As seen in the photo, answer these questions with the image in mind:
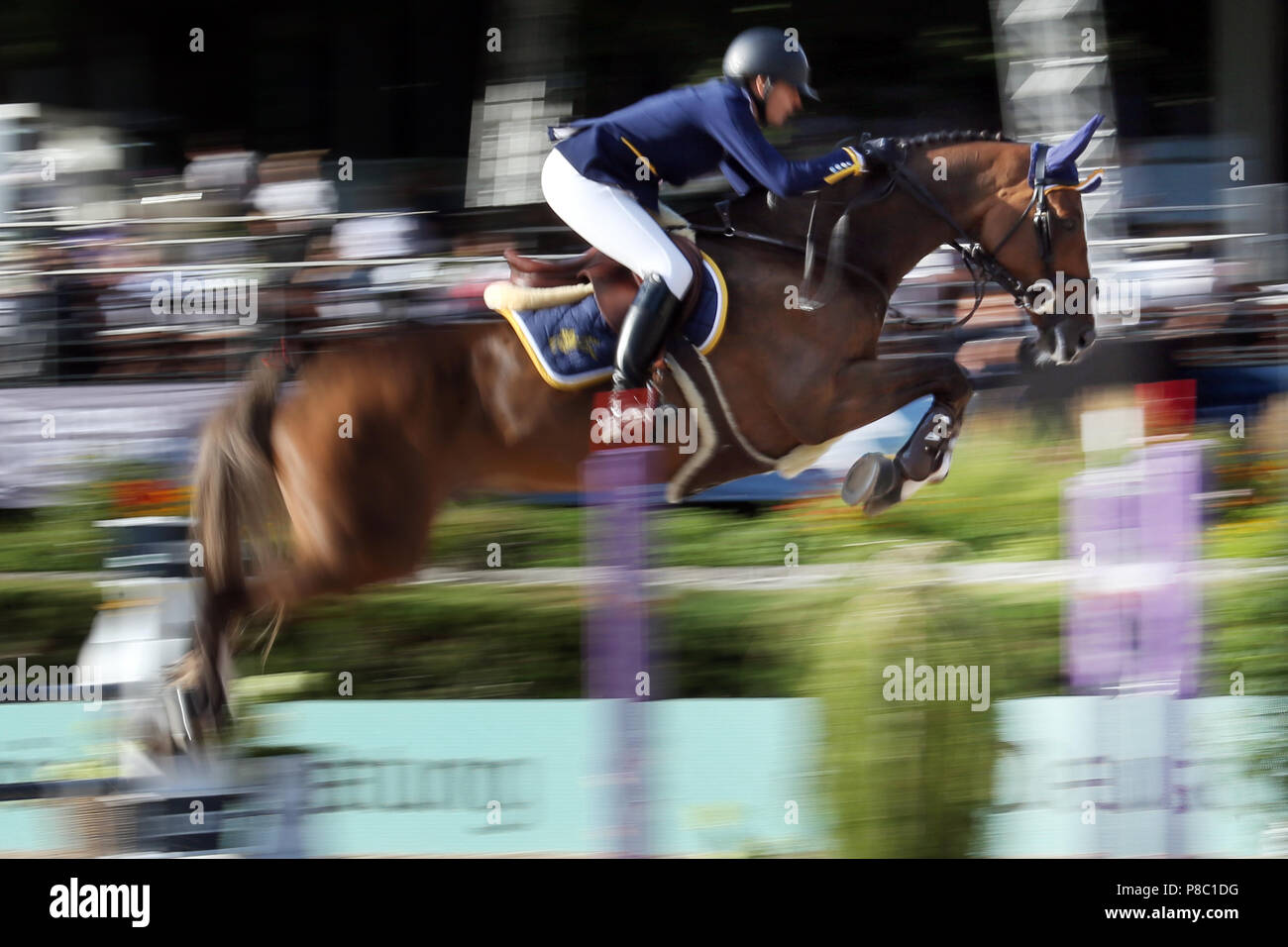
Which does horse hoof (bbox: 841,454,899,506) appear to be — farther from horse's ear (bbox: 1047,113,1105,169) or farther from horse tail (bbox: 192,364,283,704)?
horse tail (bbox: 192,364,283,704)

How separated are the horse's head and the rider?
0.43m

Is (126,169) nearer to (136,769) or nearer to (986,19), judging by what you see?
(136,769)

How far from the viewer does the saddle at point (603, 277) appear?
325 centimetres

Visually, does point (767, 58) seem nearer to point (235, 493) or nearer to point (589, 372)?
point (589, 372)

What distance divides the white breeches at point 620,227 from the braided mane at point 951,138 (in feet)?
2.58

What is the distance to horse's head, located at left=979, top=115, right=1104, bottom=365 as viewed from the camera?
343 cm

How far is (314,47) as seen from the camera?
4.89 m

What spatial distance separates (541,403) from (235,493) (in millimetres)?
834

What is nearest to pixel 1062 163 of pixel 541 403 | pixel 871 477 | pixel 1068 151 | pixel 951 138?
pixel 1068 151

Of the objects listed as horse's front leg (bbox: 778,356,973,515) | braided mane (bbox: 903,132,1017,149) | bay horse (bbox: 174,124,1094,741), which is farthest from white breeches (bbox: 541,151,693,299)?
braided mane (bbox: 903,132,1017,149)

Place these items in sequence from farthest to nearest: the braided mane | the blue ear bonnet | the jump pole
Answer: the braided mane
the blue ear bonnet
the jump pole

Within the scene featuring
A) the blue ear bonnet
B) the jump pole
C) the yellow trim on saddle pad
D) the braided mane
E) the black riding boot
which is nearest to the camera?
the jump pole

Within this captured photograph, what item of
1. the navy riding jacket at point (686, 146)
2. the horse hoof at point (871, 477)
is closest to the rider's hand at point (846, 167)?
the navy riding jacket at point (686, 146)

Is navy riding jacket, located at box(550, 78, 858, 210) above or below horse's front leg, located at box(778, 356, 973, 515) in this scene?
above
